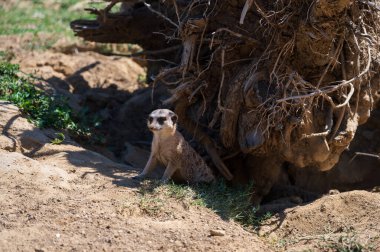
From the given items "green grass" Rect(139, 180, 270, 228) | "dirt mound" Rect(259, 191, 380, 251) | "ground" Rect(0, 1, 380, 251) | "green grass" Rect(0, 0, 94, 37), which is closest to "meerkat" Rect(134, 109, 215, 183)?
"green grass" Rect(139, 180, 270, 228)

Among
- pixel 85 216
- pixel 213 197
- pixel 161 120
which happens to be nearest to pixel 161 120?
pixel 161 120

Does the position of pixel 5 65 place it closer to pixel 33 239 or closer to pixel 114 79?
pixel 114 79

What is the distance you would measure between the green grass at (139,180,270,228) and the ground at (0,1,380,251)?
19 millimetres

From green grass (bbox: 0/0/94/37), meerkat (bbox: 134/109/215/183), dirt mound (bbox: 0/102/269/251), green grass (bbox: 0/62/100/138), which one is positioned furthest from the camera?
green grass (bbox: 0/0/94/37)

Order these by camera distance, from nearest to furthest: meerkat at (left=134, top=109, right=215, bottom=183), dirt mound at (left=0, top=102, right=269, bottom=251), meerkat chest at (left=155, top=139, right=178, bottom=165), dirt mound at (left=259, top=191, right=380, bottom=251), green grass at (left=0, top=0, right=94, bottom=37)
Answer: dirt mound at (left=0, top=102, right=269, bottom=251)
dirt mound at (left=259, top=191, right=380, bottom=251)
meerkat at (left=134, top=109, right=215, bottom=183)
meerkat chest at (left=155, top=139, right=178, bottom=165)
green grass at (left=0, top=0, right=94, bottom=37)

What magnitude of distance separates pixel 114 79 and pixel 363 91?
4.95 m

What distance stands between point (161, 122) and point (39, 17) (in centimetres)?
684

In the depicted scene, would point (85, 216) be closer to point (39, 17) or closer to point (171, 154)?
point (171, 154)

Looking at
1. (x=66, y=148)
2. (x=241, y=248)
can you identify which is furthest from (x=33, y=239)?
(x=66, y=148)

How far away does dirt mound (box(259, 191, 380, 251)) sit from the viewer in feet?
18.8

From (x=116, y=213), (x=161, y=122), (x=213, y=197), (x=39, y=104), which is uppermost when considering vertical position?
(x=161, y=122)

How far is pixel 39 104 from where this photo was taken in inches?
311

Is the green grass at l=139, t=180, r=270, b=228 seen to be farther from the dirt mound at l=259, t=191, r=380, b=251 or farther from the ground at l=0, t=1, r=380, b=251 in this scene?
the dirt mound at l=259, t=191, r=380, b=251

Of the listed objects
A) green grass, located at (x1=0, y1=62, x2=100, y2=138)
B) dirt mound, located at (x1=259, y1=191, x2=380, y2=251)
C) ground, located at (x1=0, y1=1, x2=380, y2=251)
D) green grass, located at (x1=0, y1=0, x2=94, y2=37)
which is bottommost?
dirt mound, located at (x1=259, y1=191, x2=380, y2=251)
